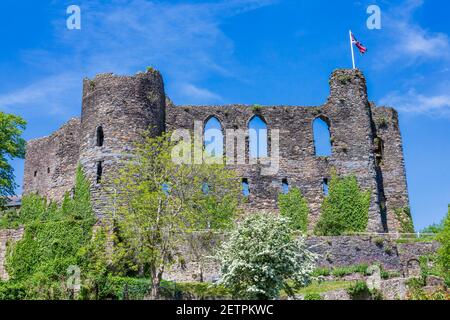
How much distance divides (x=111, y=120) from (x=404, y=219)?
22184 millimetres

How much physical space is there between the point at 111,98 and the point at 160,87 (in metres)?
4.08

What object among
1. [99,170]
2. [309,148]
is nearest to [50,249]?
[99,170]

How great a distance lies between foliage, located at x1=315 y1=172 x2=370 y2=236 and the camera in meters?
42.2

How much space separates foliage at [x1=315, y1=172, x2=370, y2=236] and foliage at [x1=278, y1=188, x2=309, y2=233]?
1204mm

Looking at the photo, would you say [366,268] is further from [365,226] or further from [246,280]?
[246,280]

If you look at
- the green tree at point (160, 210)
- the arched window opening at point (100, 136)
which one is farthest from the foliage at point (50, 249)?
the arched window opening at point (100, 136)

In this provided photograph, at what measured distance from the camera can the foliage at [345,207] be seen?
4216 centimetres

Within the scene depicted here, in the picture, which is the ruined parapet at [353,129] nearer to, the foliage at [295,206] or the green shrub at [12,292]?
the foliage at [295,206]

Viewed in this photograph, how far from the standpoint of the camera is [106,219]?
33844mm

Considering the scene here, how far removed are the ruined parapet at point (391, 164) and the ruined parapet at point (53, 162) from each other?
22.5 metres

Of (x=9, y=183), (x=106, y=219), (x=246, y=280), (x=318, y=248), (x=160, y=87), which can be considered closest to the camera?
(x=246, y=280)

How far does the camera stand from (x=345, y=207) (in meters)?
42.8

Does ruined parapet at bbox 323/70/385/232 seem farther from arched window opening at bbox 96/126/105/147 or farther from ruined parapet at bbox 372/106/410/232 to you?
arched window opening at bbox 96/126/105/147
